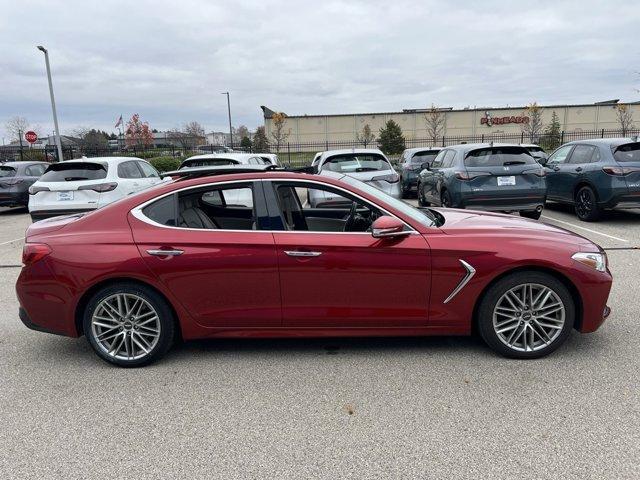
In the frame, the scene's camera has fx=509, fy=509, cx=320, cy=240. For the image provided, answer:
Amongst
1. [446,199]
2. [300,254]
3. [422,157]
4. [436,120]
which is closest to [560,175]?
[446,199]

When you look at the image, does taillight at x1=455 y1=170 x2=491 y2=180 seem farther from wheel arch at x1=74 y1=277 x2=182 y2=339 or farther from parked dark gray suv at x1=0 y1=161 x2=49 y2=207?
parked dark gray suv at x1=0 y1=161 x2=49 y2=207

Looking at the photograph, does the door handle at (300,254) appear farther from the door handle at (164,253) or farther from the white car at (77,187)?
the white car at (77,187)

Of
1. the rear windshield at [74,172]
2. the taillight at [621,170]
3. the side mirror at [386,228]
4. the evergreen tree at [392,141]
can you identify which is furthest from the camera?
the evergreen tree at [392,141]

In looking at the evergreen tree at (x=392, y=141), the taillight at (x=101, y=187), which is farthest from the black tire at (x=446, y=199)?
the evergreen tree at (x=392, y=141)

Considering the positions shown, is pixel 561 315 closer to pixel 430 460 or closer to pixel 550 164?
pixel 430 460

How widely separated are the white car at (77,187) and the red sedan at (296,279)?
5.47 metres

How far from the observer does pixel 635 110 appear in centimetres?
6384

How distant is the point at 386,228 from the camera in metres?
3.66

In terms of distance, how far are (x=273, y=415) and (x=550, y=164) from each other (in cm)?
1011

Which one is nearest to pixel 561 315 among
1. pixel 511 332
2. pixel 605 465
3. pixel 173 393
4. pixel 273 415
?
pixel 511 332

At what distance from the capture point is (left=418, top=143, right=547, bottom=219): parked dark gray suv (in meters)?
9.19

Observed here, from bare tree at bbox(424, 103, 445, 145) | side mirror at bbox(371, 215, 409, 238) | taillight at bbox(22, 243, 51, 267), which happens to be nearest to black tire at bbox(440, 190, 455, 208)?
side mirror at bbox(371, 215, 409, 238)

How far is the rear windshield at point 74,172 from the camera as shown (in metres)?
9.51

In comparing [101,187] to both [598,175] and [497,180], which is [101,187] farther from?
[598,175]
